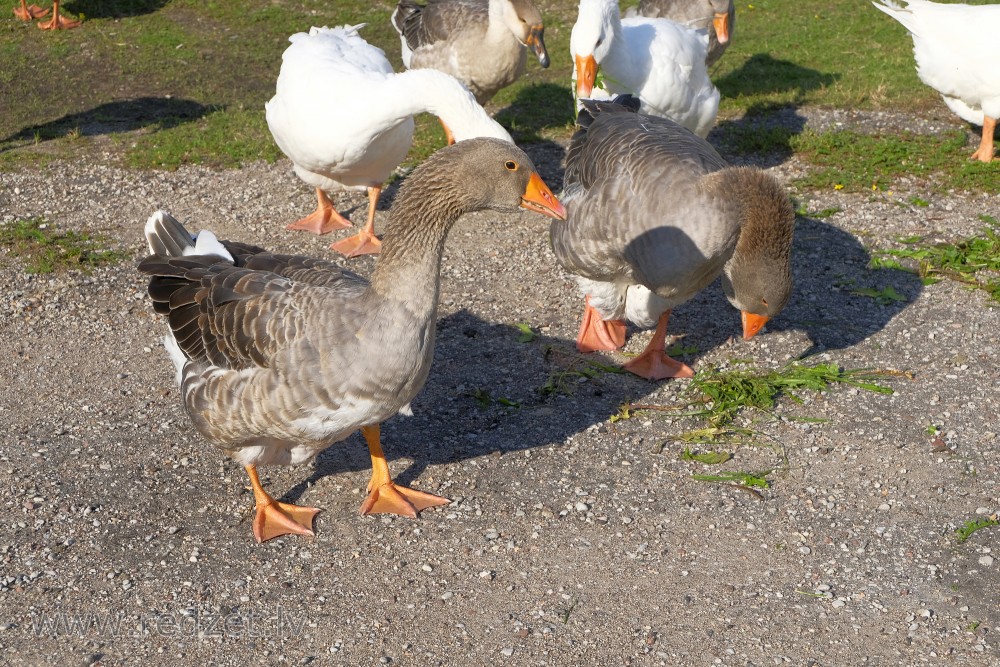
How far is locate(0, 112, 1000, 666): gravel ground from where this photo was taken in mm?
4227

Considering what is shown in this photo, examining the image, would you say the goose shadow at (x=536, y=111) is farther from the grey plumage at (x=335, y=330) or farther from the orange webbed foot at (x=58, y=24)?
the orange webbed foot at (x=58, y=24)

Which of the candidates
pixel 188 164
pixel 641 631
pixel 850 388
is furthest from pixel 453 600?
pixel 188 164

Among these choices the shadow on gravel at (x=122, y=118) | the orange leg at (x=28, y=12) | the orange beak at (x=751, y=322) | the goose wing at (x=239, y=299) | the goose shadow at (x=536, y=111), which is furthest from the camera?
the orange leg at (x=28, y=12)

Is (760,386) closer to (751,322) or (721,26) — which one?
(751,322)

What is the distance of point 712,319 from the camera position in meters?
7.00

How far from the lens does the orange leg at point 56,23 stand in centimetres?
1244

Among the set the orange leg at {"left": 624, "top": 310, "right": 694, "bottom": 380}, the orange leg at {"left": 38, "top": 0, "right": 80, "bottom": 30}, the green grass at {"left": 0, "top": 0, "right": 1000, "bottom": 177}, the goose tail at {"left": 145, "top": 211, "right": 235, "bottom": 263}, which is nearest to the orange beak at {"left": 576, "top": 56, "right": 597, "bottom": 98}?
the green grass at {"left": 0, "top": 0, "right": 1000, "bottom": 177}

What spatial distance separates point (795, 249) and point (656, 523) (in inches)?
139

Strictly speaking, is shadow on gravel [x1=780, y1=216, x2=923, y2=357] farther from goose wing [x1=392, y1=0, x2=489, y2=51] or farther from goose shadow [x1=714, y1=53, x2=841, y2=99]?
goose wing [x1=392, y1=0, x2=489, y2=51]

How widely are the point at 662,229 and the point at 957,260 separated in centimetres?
314

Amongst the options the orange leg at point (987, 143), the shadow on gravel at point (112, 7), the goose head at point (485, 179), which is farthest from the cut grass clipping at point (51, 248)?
the orange leg at point (987, 143)

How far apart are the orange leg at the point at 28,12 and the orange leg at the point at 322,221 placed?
7.05 meters

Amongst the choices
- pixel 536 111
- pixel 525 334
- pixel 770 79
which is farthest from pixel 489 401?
pixel 770 79

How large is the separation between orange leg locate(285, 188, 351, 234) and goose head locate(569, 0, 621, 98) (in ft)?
7.01
